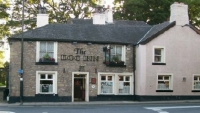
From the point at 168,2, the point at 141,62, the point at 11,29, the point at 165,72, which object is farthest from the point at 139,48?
the point at 11,29

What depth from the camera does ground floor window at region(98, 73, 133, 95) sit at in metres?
28.2

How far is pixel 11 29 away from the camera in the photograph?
4294 centimetres

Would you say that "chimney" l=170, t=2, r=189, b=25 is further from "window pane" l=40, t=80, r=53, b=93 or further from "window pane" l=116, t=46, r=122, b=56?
"window pane" l=40, t=80, r=53, b=93

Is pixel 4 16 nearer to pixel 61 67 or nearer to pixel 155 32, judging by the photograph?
pixel 61 67

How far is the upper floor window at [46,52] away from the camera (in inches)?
1056

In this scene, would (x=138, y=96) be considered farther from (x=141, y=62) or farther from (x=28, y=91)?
(x=28, y=91)

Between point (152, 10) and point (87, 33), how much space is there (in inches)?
756

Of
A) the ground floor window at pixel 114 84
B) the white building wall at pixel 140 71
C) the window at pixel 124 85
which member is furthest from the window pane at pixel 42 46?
the white building wall at pixel 140 71

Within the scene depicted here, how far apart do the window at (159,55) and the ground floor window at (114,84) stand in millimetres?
2794

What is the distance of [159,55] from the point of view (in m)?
29.5

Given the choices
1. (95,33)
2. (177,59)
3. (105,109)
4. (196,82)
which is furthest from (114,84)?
(105,109)

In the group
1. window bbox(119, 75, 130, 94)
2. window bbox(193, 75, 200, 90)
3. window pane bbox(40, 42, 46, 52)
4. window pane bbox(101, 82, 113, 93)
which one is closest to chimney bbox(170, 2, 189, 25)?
window bbox(193, 75, 200, 90)

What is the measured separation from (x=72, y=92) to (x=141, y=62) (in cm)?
667

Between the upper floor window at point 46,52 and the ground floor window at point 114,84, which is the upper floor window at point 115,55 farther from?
the upper floor window at point 46,52
